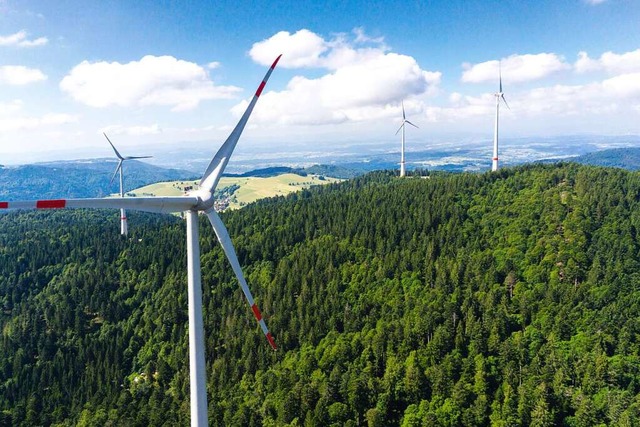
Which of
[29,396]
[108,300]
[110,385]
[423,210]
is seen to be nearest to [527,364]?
[423,210]

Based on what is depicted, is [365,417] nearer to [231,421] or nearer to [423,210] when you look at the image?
[231,421]

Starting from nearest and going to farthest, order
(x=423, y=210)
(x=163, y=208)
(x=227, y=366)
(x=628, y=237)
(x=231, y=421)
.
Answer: (x=163, y=208) < (x=231, y=421) < (x=227, y=366) < (x=628, y=237) < (x=423, y=210)

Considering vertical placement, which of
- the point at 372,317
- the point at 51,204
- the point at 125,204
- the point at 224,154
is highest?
the point at 224,154

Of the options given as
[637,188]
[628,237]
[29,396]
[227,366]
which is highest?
[637,188]

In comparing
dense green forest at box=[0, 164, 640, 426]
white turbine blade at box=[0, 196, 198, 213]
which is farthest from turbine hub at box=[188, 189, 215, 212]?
dense green forest at box=[0, 164, 640, 426]

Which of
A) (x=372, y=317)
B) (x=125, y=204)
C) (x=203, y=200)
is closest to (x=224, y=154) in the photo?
(x=203, y=200)

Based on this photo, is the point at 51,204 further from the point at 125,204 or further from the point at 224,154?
the point at 224,154
